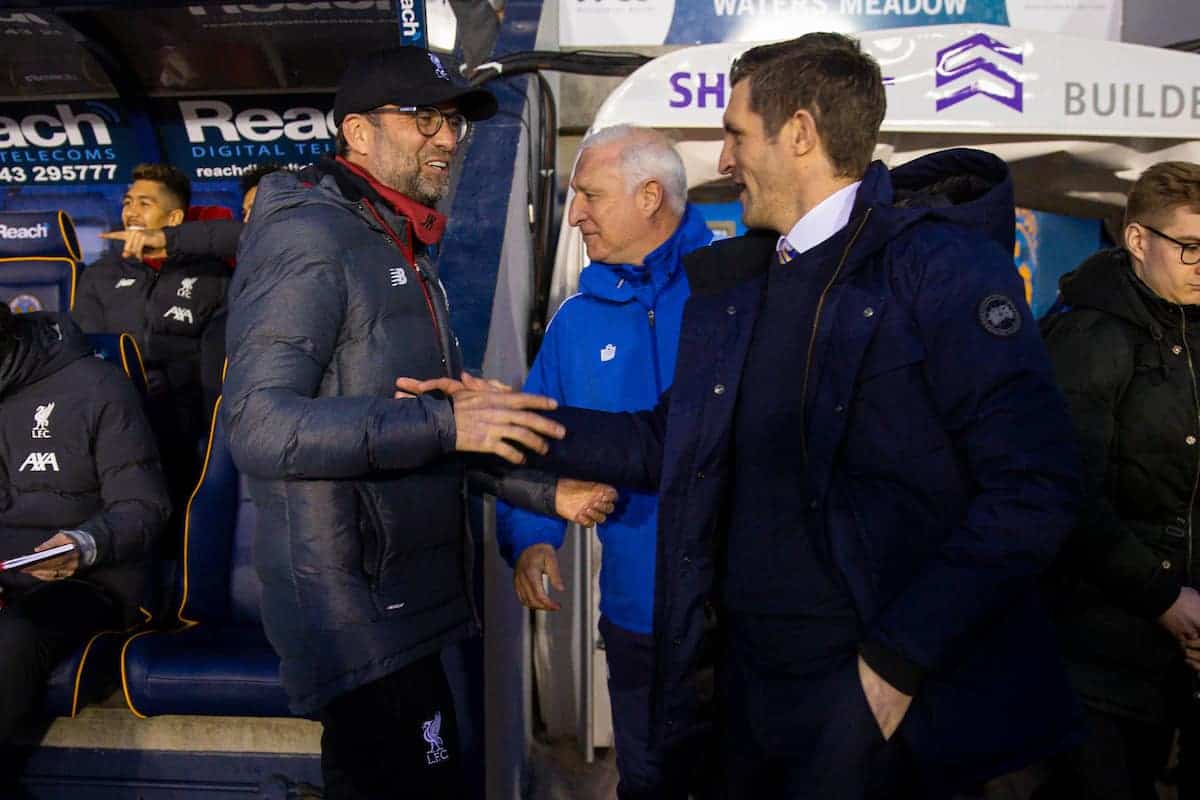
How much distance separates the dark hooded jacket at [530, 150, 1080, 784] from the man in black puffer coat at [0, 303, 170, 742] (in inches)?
92.8

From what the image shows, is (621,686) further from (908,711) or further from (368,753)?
(908,711)

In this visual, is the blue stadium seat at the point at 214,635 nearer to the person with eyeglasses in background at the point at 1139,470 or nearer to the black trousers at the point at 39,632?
the black trousers at the point at 39,632

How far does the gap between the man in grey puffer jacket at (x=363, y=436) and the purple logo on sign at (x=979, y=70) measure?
250 cm

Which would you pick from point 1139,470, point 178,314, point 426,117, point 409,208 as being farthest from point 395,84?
point 178,314

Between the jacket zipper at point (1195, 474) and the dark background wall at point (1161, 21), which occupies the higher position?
the dark background wall at point (1161, 21)

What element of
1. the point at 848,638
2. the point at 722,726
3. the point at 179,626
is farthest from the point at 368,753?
the point at 179,626

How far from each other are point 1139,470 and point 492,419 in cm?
159

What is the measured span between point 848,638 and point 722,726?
1.37ft

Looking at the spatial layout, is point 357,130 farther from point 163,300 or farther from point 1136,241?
point 163,300

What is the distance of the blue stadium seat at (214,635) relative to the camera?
308 centimetres

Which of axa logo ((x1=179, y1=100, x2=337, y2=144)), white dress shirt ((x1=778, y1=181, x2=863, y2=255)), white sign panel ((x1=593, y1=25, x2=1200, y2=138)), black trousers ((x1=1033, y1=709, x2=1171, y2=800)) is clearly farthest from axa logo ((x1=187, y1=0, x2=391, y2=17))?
black trousers ((x1=1033, y1=709, x2=1171, y2=800))

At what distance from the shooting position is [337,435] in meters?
1.87

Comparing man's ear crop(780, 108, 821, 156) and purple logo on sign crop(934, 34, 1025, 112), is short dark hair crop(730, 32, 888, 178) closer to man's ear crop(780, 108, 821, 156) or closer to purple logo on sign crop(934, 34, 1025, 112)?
man's ear crop(780, 108, 821, 156)

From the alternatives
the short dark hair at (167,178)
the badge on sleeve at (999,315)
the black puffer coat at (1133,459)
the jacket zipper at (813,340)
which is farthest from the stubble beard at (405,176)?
the short dark hair at (167,178)
